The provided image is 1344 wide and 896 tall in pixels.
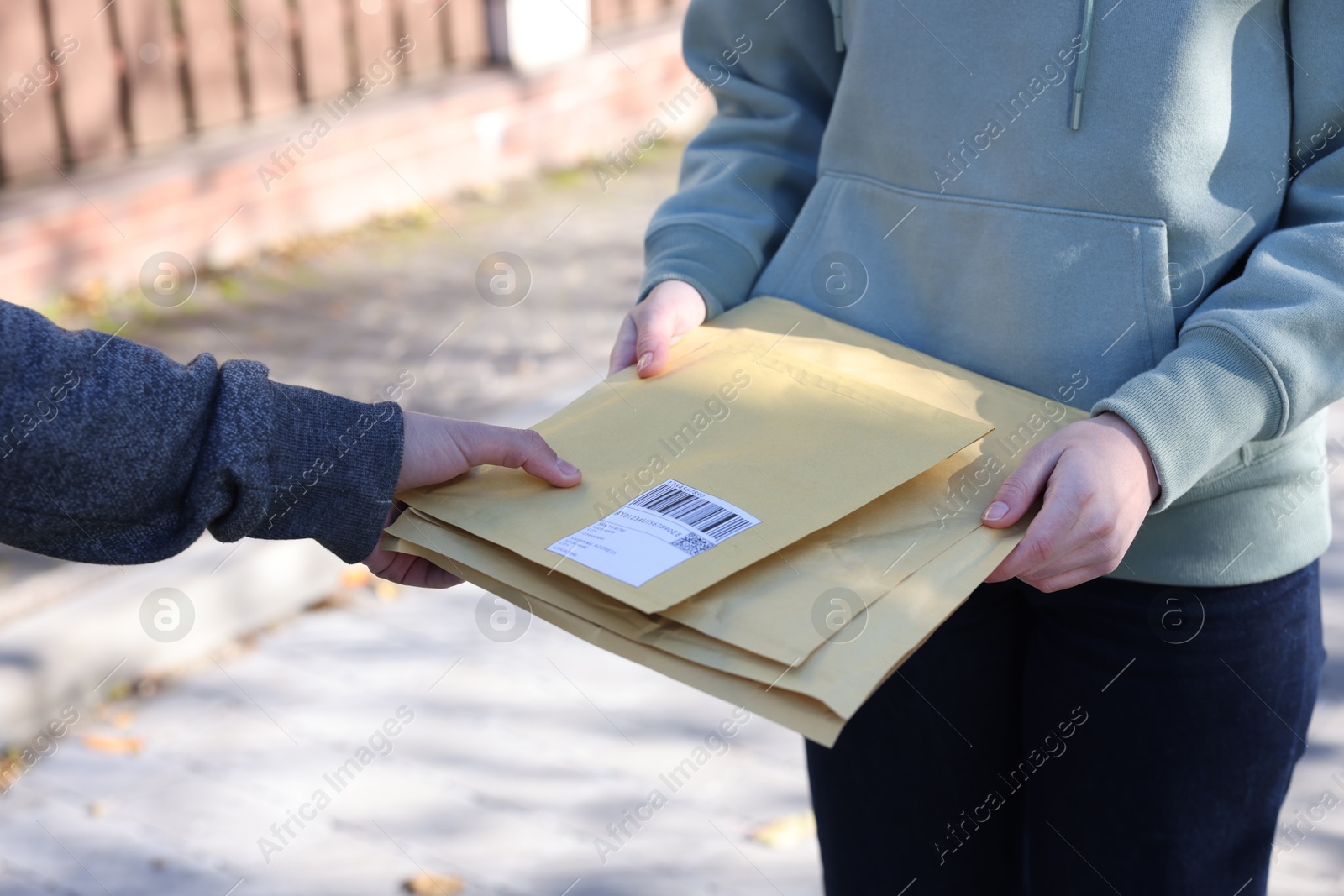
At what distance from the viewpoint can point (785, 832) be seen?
2.71 meters

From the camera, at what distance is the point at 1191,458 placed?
4.08 feet

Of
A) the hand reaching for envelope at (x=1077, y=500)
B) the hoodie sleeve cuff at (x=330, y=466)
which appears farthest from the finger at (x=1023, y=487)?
the hoodie sleeve cuff at (x=330, y=466)

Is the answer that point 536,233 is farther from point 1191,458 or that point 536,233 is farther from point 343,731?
point 1191,458

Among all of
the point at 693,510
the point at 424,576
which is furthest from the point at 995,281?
the point at 424,576

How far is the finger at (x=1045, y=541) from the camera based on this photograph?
1.19 metres

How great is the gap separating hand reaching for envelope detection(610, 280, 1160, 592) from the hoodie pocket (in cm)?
13

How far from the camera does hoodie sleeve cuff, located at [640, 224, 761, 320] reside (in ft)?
5.40

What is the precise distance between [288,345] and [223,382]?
3.53 metres

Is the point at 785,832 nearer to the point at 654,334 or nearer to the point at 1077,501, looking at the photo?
the point at 654,334

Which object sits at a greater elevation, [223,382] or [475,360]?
[223,382]

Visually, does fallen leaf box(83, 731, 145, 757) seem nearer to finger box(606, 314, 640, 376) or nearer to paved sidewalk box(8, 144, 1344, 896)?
paved sidewalk box(8, 144, 1344, 896)

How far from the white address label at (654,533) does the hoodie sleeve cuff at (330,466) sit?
0.72ft

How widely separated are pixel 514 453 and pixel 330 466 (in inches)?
7.5

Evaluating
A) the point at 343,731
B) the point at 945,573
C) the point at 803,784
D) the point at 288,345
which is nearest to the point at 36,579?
the point at 343,731
